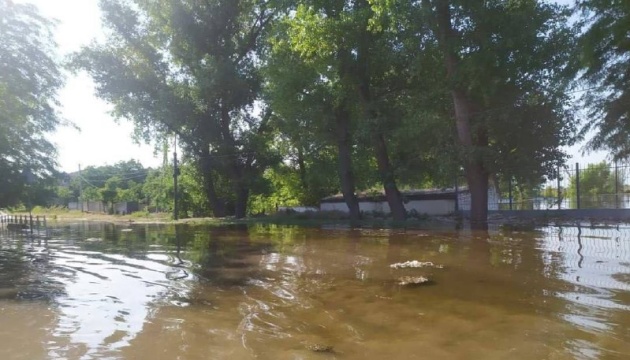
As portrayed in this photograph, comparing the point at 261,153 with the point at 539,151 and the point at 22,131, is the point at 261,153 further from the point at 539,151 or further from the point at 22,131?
the point at 539,151

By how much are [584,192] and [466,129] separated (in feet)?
22.2

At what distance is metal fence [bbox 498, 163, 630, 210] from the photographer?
19.0m

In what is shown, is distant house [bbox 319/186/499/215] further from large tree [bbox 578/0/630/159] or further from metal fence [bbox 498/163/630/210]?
large tree [bbox 578/0/630/159]

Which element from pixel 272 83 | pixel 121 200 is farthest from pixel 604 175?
pixel 121 200

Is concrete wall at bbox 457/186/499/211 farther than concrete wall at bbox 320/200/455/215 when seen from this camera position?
No

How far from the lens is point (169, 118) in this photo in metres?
32.3

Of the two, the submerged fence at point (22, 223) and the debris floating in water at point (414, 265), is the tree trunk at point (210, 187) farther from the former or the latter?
the debris floating in water at point (414, 265)

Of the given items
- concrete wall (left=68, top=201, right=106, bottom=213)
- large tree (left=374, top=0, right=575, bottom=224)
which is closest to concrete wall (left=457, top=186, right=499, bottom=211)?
large tree (left=374, top=0, right=575, bottom=224)

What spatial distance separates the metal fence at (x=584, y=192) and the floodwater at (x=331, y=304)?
7.78 m

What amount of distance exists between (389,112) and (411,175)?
3.38 meters

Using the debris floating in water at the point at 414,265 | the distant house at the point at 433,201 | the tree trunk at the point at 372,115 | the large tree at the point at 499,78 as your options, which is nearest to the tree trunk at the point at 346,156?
the tree trunk at the point at 372,115

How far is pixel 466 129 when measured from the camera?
1827cm

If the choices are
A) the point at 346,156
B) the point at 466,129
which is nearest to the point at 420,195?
the point at 346,156

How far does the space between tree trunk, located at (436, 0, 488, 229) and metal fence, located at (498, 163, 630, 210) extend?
3.28 meters
